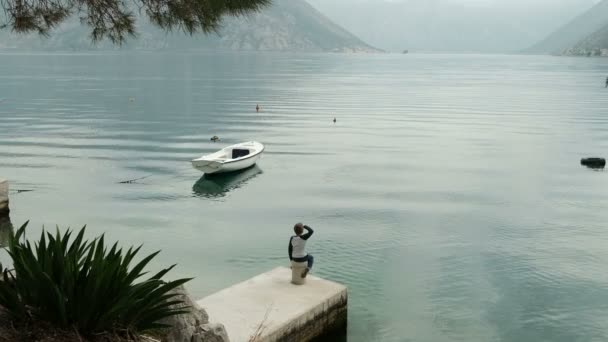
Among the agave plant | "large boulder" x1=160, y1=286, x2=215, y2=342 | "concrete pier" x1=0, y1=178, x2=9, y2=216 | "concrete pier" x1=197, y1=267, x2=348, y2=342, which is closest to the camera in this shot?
the agave plant

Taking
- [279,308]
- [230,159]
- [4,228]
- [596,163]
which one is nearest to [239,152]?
[230,159]

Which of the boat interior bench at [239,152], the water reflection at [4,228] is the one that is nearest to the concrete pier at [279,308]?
the water reflection at [4,228]

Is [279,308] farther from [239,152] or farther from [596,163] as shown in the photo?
[596,163]

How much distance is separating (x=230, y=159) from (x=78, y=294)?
32.8 m

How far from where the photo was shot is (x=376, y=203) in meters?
35.2

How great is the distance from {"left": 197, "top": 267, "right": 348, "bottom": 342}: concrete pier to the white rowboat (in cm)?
2288

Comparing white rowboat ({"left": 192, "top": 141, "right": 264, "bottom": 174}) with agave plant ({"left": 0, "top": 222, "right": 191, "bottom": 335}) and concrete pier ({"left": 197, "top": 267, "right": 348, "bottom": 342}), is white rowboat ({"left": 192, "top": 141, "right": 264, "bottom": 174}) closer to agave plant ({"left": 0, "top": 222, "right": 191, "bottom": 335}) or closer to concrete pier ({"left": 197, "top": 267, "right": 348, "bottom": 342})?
concrete pier ({"left": 197, "top": 267, "right": 348, "bottom": 342})

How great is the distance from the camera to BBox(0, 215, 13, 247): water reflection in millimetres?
28225

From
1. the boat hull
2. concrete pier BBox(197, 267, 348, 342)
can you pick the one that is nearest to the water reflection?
the boat hull

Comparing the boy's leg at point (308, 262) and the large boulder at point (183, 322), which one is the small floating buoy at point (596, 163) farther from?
the large boulder at point (183, 322)

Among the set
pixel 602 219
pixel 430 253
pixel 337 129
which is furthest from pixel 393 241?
pixel 337 129

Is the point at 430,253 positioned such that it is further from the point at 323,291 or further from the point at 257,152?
the point at 257,152

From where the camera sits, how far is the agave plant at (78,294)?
29.4 feet

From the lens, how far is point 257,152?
44156 mm
